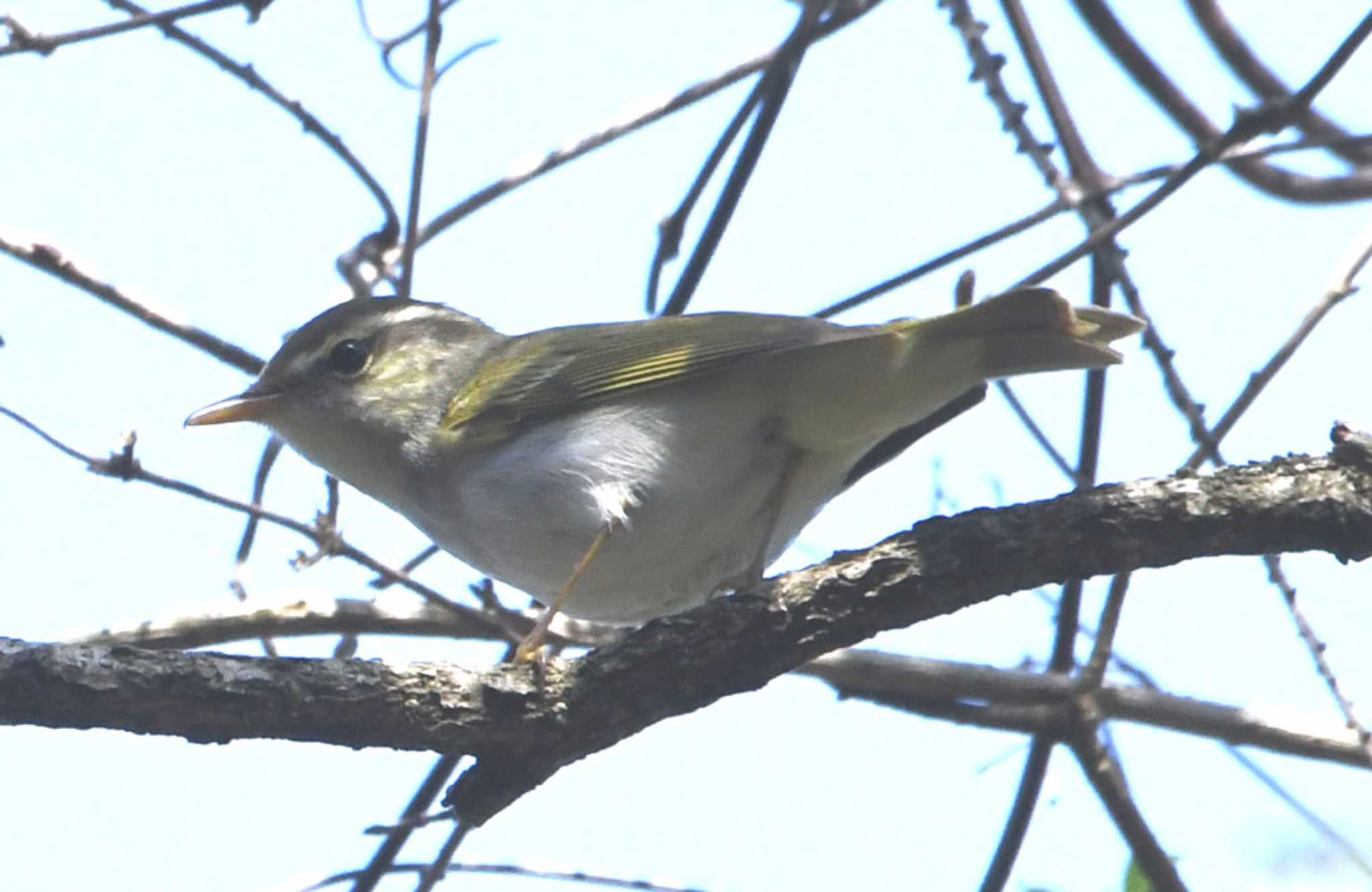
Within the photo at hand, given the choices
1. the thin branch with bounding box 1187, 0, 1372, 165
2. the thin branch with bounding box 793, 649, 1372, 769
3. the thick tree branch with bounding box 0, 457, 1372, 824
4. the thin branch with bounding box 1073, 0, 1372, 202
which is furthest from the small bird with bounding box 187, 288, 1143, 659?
the thin branch with bounding box 1187, 0, 1372, 165

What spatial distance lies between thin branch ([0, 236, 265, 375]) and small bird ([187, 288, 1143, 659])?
274mm

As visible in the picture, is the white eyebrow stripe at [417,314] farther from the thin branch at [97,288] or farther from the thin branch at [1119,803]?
the thin branch at [1119,803]

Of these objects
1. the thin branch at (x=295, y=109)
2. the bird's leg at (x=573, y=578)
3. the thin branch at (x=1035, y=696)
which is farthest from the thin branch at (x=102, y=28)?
the thin branch at (x=1035, y=696)

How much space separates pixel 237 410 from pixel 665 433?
1.42 m

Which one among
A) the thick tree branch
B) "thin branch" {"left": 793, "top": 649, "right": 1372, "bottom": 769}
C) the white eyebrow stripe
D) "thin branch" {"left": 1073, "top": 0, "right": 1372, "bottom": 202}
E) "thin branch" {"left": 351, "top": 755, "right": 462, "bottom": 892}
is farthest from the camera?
"thin branch" {"left": 1073, "top": 0, "right": 1372, "bottom": 202}

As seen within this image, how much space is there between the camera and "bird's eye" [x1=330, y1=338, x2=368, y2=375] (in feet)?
16.6

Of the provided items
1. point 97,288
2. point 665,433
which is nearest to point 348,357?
point 97,288

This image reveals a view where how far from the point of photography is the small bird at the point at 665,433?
14.3 feet

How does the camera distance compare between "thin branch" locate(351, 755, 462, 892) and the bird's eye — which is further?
the bird's eye

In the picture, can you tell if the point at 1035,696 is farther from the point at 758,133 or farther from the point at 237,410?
the point at 237,410

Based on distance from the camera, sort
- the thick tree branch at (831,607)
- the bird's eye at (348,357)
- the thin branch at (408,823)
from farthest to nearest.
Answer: the bird's eye at (348,357)
the thin branch at (408,823)
the thick tree branch at (831,607)

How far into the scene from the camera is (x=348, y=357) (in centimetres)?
509

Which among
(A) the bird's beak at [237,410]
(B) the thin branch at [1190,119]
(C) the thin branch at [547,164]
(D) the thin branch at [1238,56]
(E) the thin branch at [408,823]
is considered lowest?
(E) the thin branch at [408,823]

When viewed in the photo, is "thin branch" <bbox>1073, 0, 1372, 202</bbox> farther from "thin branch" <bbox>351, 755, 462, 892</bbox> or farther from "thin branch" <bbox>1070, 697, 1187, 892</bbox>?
"thin branch" <bbox>351, 755, 462, 892</bbox>
